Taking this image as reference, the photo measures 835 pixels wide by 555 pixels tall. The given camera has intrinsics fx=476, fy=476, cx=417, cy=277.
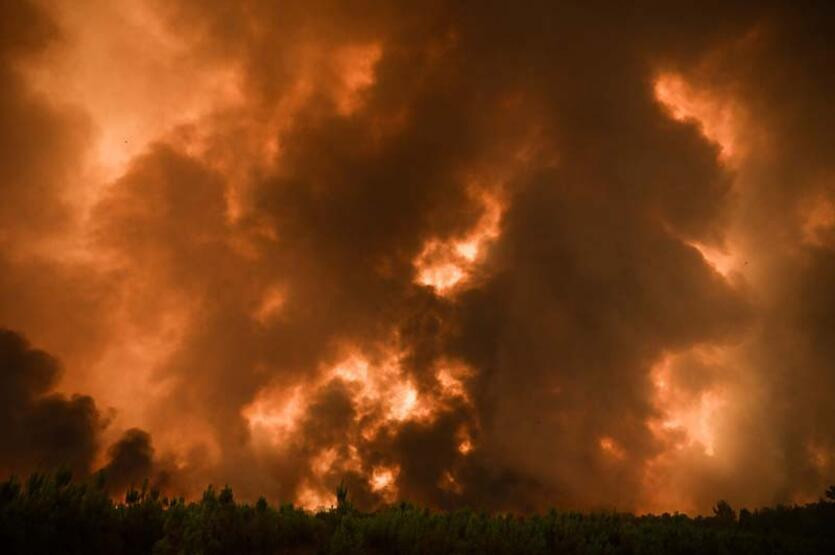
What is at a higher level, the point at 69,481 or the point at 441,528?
the point at 69,481

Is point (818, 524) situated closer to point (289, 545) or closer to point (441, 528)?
point (441, 528)

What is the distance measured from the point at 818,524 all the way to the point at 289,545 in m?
55.3

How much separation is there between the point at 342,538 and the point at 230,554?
390cm

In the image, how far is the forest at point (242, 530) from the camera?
51.4 ft

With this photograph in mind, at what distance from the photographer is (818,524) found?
4712cm

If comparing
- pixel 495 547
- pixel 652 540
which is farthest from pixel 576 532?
pixel 495 547

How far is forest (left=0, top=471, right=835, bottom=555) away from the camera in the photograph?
1568 centimetres

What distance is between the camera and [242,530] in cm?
1714

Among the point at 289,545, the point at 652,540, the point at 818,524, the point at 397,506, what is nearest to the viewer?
the point at 289,545

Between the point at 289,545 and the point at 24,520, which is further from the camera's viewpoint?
the point at 289,545

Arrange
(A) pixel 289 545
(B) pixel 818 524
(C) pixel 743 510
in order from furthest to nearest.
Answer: (C) pixel 743 510 → (B) pixel 818 524 → (A) pixel 289 545

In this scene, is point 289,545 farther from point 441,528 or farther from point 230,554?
point 441,528

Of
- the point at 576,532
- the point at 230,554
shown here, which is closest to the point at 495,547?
the point at 576,532

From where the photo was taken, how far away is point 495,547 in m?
19.9
